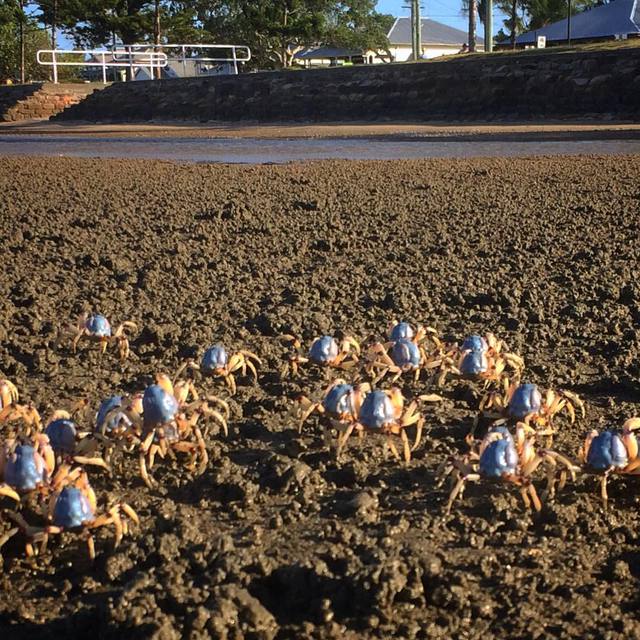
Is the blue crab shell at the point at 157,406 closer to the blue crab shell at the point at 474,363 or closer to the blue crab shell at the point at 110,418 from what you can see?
the blue crab shell at the point at 110,418

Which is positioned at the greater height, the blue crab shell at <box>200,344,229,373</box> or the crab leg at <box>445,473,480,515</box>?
the blue crab shell at <box>200,344,229,373</box>

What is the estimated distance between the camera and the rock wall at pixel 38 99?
49562mm

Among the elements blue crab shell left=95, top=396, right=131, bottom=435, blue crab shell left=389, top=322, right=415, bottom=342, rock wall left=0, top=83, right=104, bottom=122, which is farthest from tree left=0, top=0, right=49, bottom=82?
blue crab shell left=95, top=396, right=131, bottom=435

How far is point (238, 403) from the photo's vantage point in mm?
5008

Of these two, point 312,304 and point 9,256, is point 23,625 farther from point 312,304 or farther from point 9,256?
point 9,256

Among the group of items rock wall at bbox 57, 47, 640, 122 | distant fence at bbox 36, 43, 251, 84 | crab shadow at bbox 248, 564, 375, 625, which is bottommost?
crab shadow at bbox 248, 564, 375, 625

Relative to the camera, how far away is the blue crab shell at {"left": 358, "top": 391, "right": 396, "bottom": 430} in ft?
12.9

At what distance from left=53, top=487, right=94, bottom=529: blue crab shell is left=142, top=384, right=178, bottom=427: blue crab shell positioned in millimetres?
607

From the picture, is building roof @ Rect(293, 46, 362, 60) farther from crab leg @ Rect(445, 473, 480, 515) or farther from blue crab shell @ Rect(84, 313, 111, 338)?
crab leg @ Rect(445, 473, 480, 515)

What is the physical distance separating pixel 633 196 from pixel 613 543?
918 cm

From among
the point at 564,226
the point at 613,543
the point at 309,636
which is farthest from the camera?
the point at 564,226

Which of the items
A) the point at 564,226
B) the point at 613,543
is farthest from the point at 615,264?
the point at 613,543

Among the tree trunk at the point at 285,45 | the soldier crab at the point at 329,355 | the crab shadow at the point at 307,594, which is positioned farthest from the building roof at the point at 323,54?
the crab shadow at the point at 307,594

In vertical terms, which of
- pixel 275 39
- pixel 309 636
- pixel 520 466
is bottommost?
pixel 309 636
